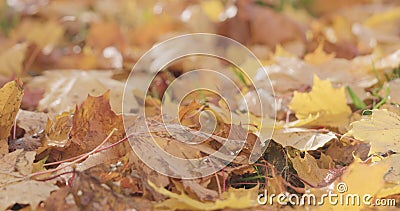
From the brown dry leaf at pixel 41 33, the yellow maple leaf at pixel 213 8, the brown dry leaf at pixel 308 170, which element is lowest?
the brown dry leaf at pixel 308 170

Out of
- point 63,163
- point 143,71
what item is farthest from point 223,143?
point 143,71

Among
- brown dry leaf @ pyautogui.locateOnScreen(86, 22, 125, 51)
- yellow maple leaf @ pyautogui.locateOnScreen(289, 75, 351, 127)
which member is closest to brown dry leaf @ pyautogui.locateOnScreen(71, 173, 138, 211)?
yellow maple leaf @ pyautogui.locateOnScreen(289, 75, 351, 127)

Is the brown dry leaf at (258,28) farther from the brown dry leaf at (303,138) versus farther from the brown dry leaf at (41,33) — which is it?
the brown dry leaf at (303,138)

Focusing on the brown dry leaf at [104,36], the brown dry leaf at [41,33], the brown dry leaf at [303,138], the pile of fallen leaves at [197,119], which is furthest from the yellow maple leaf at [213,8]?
the brown dry leaf at [303,138]

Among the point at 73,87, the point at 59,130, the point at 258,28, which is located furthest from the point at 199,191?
the point at 258,28

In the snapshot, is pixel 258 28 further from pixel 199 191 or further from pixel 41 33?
pixel 199 191

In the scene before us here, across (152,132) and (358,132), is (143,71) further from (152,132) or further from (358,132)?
(358,132)
